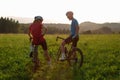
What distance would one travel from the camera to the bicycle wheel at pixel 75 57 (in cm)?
1349

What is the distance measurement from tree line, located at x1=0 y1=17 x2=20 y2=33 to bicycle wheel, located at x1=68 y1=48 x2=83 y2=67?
4407 inches

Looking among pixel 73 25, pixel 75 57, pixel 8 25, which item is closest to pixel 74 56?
pixel 75 57

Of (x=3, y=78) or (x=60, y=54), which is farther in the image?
(x=60, y=54)

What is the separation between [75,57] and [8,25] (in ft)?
381

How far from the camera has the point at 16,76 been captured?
1290 centimetres

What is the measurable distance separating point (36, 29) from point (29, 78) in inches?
80.3

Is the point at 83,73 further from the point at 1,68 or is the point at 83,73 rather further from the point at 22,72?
the point at 1,68

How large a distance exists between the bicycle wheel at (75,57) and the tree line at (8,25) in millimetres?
111941

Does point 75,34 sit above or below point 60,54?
above

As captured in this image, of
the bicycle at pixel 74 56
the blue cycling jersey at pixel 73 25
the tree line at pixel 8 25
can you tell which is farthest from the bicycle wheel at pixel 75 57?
the tree line at pixel 8 25

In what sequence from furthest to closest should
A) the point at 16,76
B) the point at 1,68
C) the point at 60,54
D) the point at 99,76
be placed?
the point at 1,68 < the point at 60,54 < the point at 16,76 < the point at 99,76

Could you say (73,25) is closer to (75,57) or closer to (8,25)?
(75,57)

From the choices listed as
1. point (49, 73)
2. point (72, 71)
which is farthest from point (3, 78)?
point (72, 71)

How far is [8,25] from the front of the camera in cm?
12756
